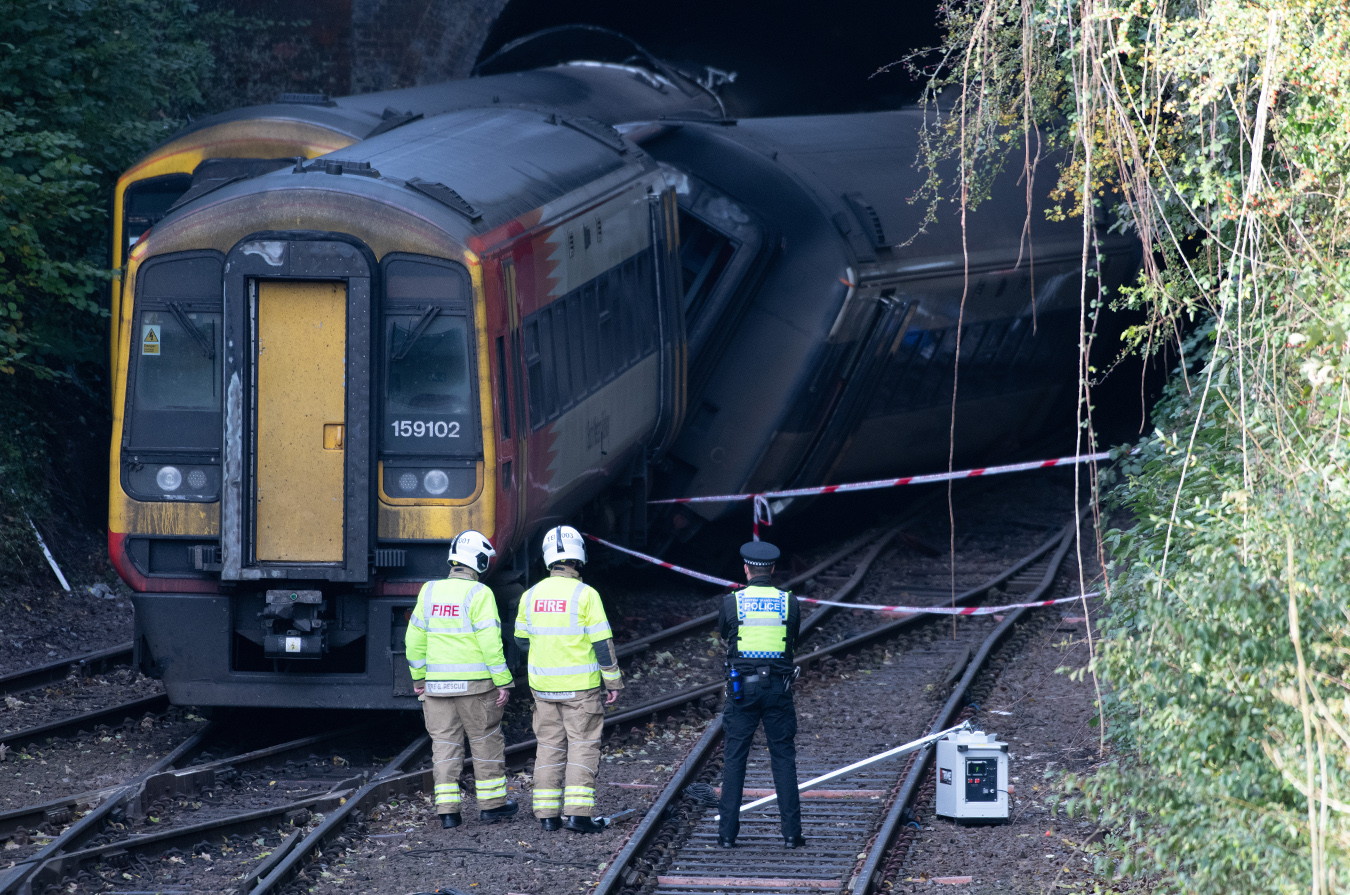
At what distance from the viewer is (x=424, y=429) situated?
9102 millimetres

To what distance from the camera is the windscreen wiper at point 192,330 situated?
355 inches

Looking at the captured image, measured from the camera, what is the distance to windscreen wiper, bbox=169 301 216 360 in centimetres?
902

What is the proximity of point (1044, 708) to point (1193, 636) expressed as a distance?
5.13 metres

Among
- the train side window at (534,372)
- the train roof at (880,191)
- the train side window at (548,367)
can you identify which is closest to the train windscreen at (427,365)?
the train side window at (534,372)

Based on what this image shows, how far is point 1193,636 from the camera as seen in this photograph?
5.88 meters

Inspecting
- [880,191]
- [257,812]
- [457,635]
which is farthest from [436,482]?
[880,191]

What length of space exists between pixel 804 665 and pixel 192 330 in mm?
5461

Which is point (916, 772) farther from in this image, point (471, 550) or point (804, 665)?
point (471, 550)

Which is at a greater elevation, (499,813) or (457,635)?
(457,635)

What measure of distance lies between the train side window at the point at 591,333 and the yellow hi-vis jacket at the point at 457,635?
292 centimetres

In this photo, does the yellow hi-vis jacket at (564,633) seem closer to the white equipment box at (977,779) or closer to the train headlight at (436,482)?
the train headlight at (436,482)

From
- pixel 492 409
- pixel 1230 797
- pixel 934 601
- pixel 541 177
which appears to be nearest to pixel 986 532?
pixel 934 601

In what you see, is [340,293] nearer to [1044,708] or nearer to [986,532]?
[1044,708]

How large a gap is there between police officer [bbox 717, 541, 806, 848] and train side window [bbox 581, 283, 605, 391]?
10.8ft
